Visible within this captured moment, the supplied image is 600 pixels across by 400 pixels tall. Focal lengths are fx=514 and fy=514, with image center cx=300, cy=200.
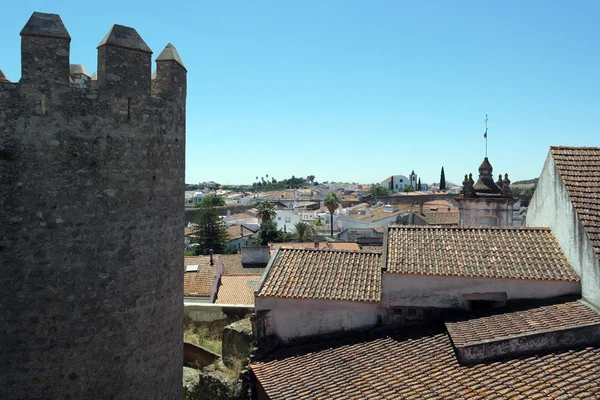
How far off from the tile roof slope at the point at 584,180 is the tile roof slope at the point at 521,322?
1.21m

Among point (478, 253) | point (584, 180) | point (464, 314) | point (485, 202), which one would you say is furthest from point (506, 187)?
point (464, 314)

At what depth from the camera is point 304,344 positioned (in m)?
11.3

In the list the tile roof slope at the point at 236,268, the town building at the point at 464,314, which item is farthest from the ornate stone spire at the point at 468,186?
the tile roof slope at the point at 236,268

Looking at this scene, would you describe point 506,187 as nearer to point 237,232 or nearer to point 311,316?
point 311,316

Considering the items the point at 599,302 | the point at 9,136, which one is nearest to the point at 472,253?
the point at 599,302

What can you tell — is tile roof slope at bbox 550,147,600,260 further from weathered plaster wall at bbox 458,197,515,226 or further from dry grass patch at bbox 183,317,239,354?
weathered plaster wall at bbox 458,197,515,226

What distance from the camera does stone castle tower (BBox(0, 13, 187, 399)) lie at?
5.62 m

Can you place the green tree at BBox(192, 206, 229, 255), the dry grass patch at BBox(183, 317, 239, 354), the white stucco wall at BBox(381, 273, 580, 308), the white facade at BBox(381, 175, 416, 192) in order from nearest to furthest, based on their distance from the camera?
A: 1. the white stucco wall at BBox(381, 273, 580, 308)
2. the dry grass patch at BBox(183, 317, 239, 354)
3. the green tree at BBox(192, 206, 229, 255)
4. the white facade at BBox(381, 175, 416, 192)

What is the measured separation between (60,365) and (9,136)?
262 centimetres

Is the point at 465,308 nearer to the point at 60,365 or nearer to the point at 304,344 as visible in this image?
the point at 304,344

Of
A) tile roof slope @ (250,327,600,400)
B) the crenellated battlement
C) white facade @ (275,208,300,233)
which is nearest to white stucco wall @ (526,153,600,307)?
tile roof slope @ (250,327,600,400)

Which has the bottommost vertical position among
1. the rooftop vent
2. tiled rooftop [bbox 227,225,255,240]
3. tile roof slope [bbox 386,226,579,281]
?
tiled rooftop [bbox 227,225,255,240]

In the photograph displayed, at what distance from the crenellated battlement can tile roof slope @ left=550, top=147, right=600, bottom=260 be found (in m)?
7.94

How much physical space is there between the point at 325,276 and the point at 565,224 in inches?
213
